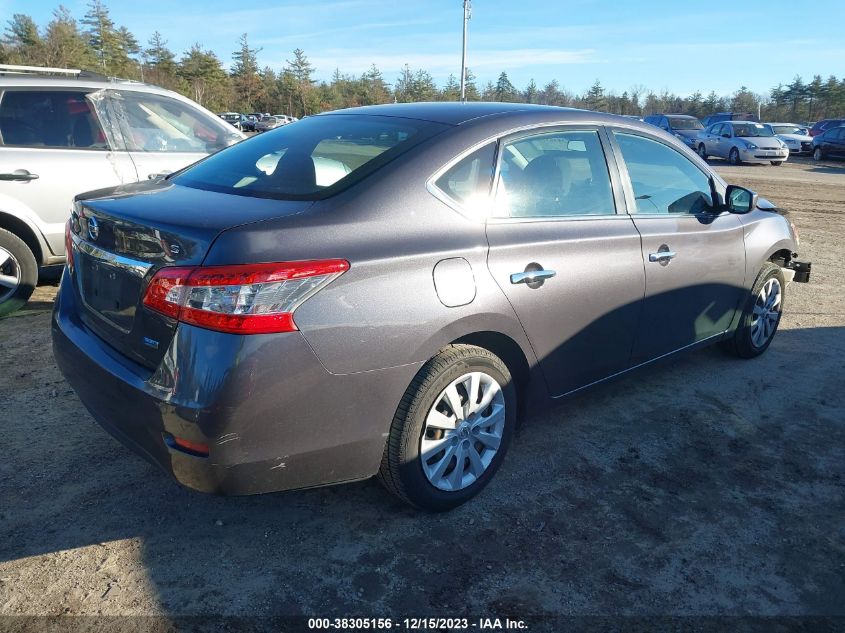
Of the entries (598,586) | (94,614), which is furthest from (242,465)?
(598,586)

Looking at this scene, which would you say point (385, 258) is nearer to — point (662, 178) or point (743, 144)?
point (662, 178)

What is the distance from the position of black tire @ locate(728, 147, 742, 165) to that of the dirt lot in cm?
2419

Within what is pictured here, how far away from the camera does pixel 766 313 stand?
15.9ft

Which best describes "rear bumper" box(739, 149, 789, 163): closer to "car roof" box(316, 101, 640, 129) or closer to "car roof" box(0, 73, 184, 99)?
"car roof" box(0, 73, 184, 99)

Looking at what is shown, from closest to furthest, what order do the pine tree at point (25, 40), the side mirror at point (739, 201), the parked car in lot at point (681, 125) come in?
the side mirror at point (739, 201)
the parked car in lot at point (681, 125)
the pine tree at point (25, 40)

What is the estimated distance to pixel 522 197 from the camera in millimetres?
3088

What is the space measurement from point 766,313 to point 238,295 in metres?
4.09

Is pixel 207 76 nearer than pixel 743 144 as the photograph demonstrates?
No

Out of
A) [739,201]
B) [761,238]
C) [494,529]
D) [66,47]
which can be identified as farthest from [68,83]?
[66,47]

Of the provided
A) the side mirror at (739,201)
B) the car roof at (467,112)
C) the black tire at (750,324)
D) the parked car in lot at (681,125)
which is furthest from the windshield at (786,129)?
the car roof at (467,112)

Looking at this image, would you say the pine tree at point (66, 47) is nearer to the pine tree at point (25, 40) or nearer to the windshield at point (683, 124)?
the pine tree at point (25, 40)

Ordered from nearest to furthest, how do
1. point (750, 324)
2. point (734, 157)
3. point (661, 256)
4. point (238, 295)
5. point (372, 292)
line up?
1. point (238, 295)
2. point (372, 292)
3. point (661, 256)
4. point (750, 324)
5. point (734, 157)

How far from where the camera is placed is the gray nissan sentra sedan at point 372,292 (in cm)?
225

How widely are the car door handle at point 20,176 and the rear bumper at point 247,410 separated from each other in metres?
3.25
